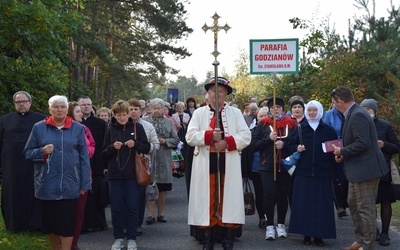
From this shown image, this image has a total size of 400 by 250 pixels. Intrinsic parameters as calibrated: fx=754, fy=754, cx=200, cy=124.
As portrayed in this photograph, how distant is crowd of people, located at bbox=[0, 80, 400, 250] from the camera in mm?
8289

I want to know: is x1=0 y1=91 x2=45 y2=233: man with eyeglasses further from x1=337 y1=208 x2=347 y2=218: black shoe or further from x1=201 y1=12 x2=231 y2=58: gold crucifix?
x1=337 y1=208 x2=347 y2=218: black shoe

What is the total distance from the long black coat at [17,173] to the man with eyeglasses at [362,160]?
420cm

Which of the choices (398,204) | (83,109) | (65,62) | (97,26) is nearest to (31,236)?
(83,109)

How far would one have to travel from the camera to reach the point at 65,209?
27.0 feet

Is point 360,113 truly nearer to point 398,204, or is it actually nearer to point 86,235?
point 86,235

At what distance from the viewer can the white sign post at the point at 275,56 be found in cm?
1120

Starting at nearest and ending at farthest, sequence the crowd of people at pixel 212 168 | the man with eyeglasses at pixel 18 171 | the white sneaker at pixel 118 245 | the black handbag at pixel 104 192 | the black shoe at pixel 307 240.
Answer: the crowd of people at pixel 212 168
the white sneaker at pixel 118 245
the black shoe at pixel 307 240
the man with eyeglasses at pixel 18 171
the black handbag at pixel 104 192

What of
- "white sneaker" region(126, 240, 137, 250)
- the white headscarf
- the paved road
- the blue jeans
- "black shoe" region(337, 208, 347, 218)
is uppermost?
the white headscarf

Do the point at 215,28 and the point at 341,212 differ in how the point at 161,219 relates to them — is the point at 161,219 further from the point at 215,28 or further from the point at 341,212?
the point at 215,28

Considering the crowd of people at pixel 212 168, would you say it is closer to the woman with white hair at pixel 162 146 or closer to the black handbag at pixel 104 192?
the black handbag at pixel 104 192

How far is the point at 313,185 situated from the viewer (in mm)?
10141

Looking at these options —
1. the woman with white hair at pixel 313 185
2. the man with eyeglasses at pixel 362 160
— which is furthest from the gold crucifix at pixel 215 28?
the woman with white hair at pixel 313 185

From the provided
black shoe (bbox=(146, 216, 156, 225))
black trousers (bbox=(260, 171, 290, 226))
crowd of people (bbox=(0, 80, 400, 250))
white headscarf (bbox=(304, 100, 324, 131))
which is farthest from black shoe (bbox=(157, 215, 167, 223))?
white headscarf (bbox=(304, 100, 324, 131))

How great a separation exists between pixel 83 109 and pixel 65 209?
2.95 meters
